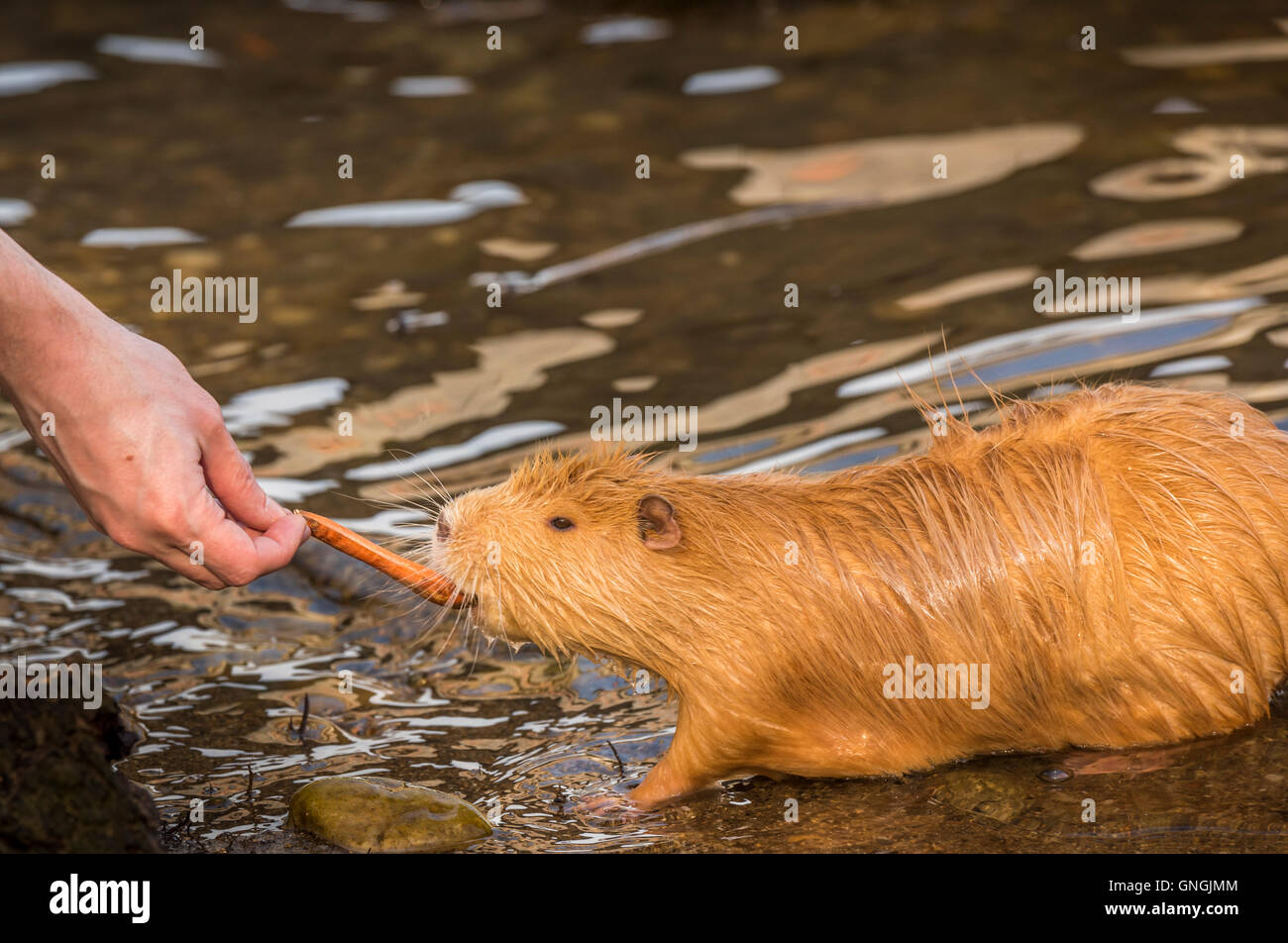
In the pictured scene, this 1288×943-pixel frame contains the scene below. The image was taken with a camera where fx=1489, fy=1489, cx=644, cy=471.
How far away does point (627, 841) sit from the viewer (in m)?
3.96


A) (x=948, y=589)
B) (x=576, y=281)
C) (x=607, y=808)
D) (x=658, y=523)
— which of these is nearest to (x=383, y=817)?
(x=607, y=808)

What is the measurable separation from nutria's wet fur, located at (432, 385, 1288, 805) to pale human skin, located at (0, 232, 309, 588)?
3.13 ft

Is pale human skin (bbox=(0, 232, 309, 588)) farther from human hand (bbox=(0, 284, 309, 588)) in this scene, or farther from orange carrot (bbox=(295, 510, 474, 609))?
orange carrot (bbox=(295, 510, 474, 609))

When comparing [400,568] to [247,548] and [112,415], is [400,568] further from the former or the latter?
[112,415]

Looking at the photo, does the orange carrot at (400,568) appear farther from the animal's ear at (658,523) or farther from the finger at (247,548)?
the animal's ear at (658,523)

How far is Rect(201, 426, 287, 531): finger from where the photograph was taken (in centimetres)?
372

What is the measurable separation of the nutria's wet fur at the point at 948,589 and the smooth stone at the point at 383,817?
53 centimetres

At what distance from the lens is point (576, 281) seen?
8.09m

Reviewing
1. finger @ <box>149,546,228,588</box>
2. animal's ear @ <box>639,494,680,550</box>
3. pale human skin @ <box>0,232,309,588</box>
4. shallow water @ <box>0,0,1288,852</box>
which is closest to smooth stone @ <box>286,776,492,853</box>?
shallow water @ <box>0,0,1288,852</box>

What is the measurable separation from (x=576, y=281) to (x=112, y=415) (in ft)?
15.6

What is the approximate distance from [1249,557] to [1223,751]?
1.78ft
